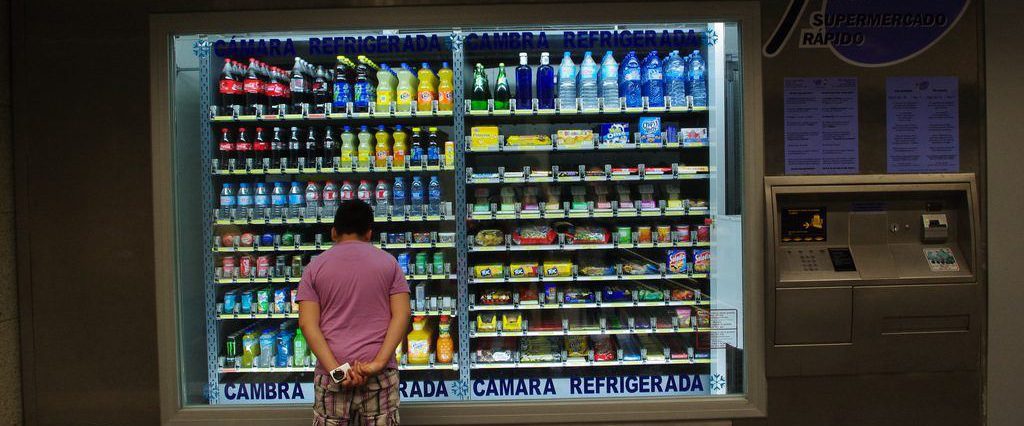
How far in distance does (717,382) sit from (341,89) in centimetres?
296

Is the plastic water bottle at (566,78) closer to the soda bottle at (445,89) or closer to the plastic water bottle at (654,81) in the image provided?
the plastic water bottle at (654,81)

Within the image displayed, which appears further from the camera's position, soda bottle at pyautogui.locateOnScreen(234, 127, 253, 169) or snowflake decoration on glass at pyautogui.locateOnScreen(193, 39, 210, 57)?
soda bottle at pyautogui.locateOnScreen(234, 127, 253, 169)

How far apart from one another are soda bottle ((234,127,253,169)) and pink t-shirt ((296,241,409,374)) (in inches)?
61.5

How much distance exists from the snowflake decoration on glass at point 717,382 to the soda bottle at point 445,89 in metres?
2.29

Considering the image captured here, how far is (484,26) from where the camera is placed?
300 centimetres

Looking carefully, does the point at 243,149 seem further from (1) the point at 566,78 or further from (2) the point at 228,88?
(1) the point at 566,78

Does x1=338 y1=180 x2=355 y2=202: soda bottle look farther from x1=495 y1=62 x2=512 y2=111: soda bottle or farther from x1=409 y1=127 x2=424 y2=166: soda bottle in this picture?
x1=495 y1=62 x2=512 y2=111: soda bottle

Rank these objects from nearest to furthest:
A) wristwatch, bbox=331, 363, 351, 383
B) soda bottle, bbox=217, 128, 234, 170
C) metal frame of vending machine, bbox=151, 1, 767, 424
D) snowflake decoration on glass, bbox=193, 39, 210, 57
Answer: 1. wristwatch, bbox=331, 363, 351, 383
2. metal frame of vending machine, bbox=151, 1, 767, 424
3. snowflake decoration on glass, bbox=193, 39, 210, 57
4. soda bottle, bbox=217, 128, 234, 170

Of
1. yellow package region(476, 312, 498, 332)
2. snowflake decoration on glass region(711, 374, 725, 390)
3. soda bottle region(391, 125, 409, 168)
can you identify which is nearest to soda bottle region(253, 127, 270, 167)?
soda bottle region(391, 125, 409, 168)

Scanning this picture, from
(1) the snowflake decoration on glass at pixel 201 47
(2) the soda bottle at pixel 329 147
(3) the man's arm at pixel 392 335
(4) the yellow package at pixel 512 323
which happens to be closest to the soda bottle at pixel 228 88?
(1) the snowflake decoration on glass at pixel 201 47

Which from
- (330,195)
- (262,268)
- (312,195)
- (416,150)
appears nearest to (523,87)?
(416,150)

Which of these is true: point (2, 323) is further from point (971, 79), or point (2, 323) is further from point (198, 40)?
point (971, 79)

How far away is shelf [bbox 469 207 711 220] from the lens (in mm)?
3361

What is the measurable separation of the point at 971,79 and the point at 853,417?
199 cm
